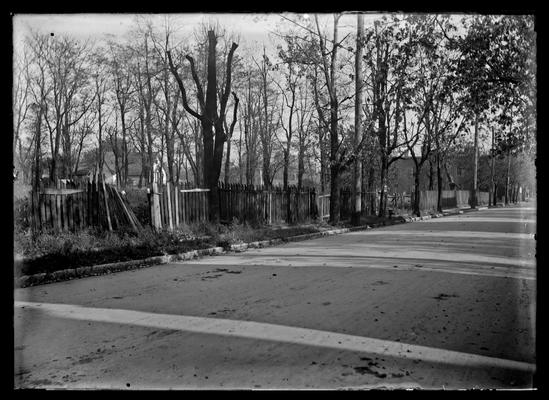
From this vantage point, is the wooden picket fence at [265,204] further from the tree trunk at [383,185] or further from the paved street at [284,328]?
the paved street at [284,328]

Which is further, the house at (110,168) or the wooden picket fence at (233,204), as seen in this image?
the house at (110,168)

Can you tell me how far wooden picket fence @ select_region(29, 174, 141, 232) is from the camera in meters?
11.2

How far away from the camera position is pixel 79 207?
12070mm

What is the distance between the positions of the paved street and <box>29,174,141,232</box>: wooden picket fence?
12.8 feet

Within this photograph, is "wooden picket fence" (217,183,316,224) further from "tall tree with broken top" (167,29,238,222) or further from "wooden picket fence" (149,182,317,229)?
"tall tree with broken top" (167,29,238,222)

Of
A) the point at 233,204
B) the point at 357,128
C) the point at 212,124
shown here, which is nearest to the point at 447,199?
the point at 357,128

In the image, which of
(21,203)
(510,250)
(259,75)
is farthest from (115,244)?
(259,75)

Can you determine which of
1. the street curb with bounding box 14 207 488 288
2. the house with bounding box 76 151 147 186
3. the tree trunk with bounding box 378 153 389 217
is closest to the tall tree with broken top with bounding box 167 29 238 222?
the street curb with bounding box 14 207 488 288

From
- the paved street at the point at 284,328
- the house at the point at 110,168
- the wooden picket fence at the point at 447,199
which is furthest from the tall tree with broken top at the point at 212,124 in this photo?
the house at the point at 110,168

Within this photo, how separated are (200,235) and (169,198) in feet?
5.27

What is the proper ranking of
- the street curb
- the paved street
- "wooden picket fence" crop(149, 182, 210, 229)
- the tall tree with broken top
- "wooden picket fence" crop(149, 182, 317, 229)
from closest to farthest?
the paved street < the street curb < "wooden picket fence" crop(149, 182, 210, 229) < "wooden picket fence" crop(149, 182, 317, 229) < the tall tree with broken top

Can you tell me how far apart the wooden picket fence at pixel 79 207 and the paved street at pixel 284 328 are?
389 centimetres

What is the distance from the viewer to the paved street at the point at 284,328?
3.46 m
